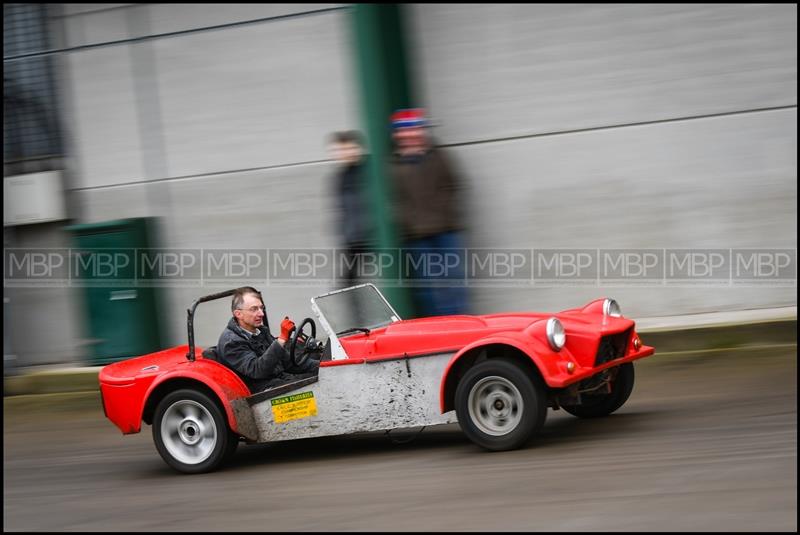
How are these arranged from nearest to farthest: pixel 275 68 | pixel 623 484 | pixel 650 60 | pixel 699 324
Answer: pixel 623 484
pixel 699 324
pixel 650 60
pixel 275 68

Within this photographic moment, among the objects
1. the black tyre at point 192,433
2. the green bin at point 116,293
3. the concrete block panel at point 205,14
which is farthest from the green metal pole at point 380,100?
the black tyre at point 192,433

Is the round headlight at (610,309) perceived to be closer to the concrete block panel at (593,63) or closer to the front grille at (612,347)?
the front grille at (612,347)

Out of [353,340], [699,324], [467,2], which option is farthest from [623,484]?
[467,2]

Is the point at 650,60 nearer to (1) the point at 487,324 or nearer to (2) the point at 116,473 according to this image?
(1) the point at 487,324

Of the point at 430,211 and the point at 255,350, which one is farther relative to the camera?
the point at 430,211

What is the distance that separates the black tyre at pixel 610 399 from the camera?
683cm

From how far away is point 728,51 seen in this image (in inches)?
368

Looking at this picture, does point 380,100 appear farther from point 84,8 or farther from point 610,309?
point 610,309

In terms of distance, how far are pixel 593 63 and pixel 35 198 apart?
6.04m

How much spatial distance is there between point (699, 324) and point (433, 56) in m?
3.49

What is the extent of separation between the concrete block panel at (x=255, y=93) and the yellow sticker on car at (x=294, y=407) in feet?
14.6

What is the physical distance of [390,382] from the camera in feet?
20.7

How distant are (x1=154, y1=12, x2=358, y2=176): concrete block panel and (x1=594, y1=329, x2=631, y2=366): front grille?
15.6 ft

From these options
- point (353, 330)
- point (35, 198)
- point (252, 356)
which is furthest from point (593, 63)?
point (35, 198)
